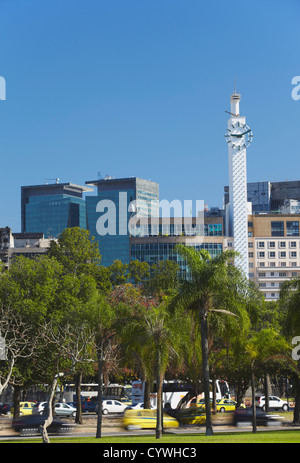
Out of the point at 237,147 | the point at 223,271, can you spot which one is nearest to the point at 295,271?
the point at 237,147

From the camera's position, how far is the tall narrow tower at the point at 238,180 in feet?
496

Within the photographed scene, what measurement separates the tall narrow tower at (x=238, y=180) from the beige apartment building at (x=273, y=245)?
20.2ft

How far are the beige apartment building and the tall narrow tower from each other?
6168mm

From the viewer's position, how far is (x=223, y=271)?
3497 cm

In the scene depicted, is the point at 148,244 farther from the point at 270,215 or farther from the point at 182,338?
the point at 182,338

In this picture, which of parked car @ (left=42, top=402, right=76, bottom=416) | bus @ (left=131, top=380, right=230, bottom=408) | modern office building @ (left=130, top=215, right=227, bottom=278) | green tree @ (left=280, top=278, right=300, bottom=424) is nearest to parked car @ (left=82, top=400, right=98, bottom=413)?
parked car @ (left=42, top=402, right=76, bottom=416)

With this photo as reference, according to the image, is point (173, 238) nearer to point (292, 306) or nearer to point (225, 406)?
point (225, 406)

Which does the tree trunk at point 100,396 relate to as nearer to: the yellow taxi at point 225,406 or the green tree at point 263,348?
the green tree at point 263,348

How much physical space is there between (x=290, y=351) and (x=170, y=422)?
28.1 ft

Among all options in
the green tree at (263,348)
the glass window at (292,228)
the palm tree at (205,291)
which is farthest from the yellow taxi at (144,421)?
the glass window at (292,228)

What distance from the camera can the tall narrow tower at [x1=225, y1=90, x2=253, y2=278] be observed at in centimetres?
15125

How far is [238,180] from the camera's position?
154m

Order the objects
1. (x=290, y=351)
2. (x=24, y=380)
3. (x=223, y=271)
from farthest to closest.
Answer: (x=24, y=380)
(x=290, y=351)
(x=223, y=271)

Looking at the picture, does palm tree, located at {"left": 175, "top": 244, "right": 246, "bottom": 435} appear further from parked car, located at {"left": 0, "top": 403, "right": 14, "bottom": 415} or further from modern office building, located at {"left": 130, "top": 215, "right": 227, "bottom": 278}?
modern office building, located at {"left": 130, "top": 215, "right": 227, "bottom": 278}
